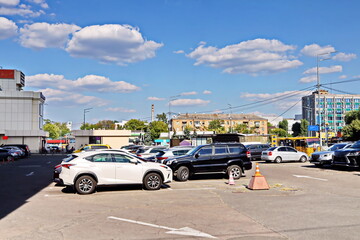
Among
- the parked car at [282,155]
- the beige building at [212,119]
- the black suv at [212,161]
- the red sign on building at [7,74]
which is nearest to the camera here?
the black suv at [212,161]

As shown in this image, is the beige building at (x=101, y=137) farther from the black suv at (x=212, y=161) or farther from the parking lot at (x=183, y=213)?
the parking lot at (x=183, y=213)

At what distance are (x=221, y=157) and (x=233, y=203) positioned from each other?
7.04 meters

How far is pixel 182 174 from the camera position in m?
17.8

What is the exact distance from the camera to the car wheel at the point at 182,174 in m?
17.7

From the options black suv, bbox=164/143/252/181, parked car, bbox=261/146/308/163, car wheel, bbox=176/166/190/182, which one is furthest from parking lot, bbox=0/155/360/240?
parked car, bbox=261/146/308/163

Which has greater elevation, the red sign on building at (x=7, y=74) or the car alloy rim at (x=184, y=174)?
the red sign on building at (x=7, y=74)

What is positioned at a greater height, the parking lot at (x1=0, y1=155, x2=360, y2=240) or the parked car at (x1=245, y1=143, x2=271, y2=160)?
the parked car at (x1=245, y1=143, x2=271, y2=160)

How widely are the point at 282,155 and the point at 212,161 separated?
52.4ft

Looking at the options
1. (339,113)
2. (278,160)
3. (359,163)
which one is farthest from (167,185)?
(339,113)

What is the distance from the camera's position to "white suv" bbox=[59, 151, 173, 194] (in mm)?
13492

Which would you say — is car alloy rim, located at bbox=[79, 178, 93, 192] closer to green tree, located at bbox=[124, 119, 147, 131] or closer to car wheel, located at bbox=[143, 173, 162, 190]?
car wheel, located at bbox=[143, 173, 162, 190]

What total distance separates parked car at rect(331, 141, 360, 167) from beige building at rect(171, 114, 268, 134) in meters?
107

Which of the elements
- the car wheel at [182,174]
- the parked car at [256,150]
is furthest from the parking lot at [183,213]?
the parked car at [256,150]

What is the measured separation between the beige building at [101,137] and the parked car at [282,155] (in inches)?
1863
